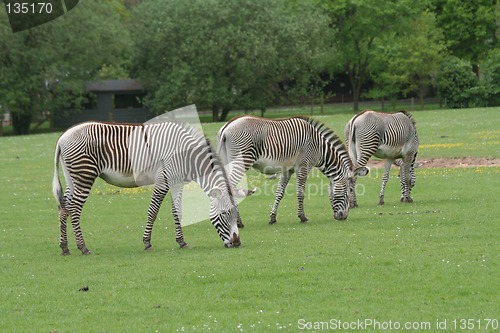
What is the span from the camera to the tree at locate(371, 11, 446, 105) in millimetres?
68250

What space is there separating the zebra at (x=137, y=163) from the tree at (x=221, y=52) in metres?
50.5

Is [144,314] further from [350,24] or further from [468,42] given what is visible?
[468,42]

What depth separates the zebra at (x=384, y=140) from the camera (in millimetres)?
19109

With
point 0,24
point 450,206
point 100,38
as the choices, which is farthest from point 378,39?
point 450,206

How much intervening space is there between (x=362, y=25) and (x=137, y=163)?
63.5m

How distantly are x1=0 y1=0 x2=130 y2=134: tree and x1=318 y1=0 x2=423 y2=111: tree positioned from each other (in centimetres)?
2019

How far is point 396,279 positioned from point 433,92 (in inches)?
2823

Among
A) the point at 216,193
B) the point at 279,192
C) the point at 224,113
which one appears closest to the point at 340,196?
the point at 279,192

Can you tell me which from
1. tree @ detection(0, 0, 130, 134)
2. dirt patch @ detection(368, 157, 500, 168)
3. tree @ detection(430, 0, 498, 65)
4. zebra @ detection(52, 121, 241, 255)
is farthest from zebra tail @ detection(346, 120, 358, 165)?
tree @ detection(430, 0, 498, 65)

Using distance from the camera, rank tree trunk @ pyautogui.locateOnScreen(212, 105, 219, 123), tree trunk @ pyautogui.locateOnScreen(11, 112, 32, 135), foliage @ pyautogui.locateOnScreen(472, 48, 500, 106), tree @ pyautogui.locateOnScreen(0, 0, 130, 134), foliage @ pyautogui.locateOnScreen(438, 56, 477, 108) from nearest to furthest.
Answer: tree @ pyautogui.locateOnScreen(0, 0, 130, 134)
foliage @ pyautogui.locateOnScreen(472, 48, 500, 106)
foliage @ pyautogui.locateOnScreen(438, 56, 477, 108)
tree trunk @ pyautogui.locateOnScreen(11, 112, 32, 135)
tree trunk @ pyautogui.locateOnScreen(212, 105, 219, 123)

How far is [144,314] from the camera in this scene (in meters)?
9.52

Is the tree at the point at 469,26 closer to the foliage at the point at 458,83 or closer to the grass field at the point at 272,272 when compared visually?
the foliage at the point at 458,83

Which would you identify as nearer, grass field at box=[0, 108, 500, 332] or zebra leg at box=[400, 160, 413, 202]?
grass field at box=[0, 108, 500, 332]

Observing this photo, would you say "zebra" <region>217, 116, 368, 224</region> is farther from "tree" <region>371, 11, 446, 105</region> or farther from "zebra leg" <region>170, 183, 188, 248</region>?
"tree" <region>371, 11, 446, 105</region>
